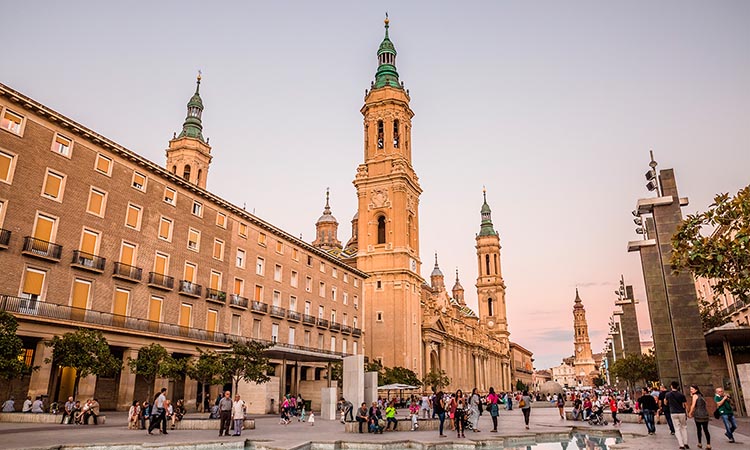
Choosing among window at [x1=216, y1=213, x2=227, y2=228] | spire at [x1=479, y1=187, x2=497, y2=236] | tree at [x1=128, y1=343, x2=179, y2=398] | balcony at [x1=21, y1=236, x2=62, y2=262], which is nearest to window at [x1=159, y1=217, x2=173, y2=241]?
window at [x1=216, y1=213, x2=227, y2=228]

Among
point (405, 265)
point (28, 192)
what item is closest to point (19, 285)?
point (28, 192)

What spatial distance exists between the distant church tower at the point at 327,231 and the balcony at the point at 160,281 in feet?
185

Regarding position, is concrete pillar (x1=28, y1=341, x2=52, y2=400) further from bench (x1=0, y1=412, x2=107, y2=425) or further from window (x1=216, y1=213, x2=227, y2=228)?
window (x1=216, y1=213, x2=227, y2=228)

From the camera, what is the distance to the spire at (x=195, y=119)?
6819 centimetres

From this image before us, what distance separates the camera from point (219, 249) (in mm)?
38781

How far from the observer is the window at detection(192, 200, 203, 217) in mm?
37312

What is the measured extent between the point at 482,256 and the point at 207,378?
4161 inches

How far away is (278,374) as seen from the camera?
4362 centimetres

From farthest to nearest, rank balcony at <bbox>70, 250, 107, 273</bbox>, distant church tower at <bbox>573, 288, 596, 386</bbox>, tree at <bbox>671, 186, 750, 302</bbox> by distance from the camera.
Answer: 1. distant church tower at <bbox>573, 288, 596, 386</bbox>
2. balcony at <bbox>70, 250, 107, 273</bbox>
3. tree at <bbox>671, 186, 750, 302</bbox>

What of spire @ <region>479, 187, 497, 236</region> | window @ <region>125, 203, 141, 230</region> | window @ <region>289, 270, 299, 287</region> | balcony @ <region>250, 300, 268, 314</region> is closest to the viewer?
window @ <region>125, 203, 141, 230</region>

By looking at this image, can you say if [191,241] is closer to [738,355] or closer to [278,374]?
[278,374]

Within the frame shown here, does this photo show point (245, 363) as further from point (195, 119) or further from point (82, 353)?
point (195, 119)

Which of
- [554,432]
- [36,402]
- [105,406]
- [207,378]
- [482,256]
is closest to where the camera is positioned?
[554,432]

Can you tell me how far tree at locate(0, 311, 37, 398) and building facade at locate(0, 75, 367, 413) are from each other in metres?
4.36
